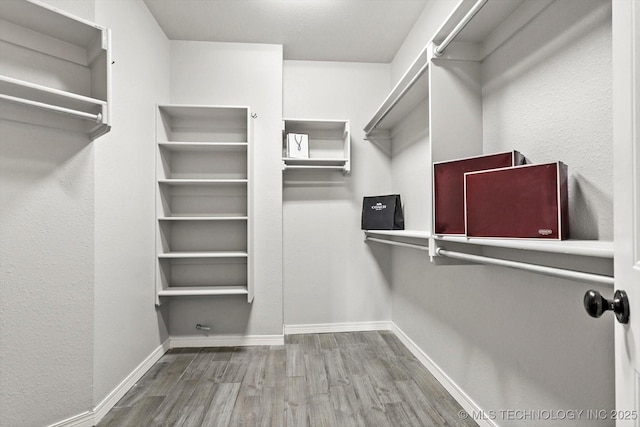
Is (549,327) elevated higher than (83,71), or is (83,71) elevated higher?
(83,71)

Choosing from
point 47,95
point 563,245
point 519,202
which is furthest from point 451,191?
point 47,95

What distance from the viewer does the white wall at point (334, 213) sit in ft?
10.0

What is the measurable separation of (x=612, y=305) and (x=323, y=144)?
8.61 ft

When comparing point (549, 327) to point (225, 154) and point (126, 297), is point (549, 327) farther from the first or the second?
point (225, 154)

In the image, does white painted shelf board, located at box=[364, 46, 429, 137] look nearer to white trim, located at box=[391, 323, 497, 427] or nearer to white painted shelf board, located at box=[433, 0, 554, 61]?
white painted shelf board, located at box=[433, 0, 554, 61]

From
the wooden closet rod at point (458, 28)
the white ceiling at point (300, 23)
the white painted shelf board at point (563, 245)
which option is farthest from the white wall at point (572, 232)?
the white ceiling at point (300, 23)

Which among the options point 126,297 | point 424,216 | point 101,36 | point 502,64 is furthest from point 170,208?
point 502,64

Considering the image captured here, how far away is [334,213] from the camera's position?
3.10m

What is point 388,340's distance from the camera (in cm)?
286

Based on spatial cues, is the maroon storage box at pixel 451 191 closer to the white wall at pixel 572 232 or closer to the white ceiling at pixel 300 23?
the white wall at pixel 572 232

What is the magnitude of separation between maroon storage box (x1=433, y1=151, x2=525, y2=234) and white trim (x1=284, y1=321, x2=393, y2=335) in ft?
6.02

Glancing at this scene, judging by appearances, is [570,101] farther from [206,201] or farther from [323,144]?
[206,201]

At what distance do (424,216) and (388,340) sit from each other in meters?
1.18

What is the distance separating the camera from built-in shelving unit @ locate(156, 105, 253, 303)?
9.05ft
